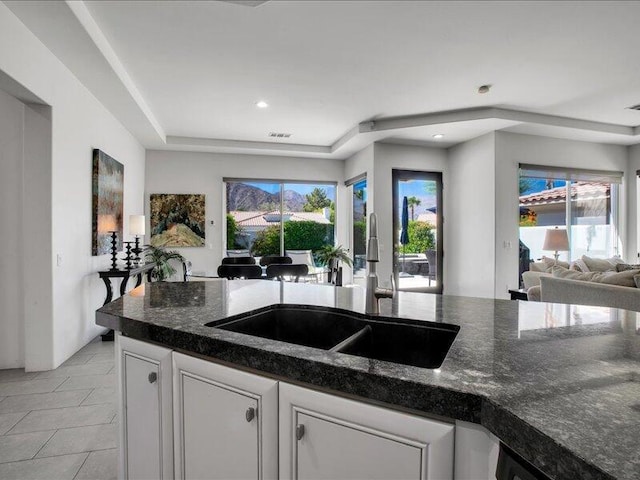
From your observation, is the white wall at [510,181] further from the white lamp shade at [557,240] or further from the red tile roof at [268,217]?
the red tile roof at [268,217]

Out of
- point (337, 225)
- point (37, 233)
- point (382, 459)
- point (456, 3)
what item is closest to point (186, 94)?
point (37, 233)

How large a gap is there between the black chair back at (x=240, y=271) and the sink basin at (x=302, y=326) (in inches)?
128

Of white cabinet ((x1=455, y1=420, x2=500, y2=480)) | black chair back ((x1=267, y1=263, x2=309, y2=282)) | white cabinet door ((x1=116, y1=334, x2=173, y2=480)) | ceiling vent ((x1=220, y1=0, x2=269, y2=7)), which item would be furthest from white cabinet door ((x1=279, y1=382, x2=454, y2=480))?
black chair back ((x1=267, y1=263, x2=309, y2=282))

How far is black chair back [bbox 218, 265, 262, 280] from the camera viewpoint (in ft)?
15.4

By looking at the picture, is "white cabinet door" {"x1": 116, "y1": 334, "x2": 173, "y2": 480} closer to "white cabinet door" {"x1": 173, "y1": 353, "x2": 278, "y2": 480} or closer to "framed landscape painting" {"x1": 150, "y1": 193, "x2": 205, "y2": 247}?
"white cabinet door" {"x1": 173, "y1": 353, "x2": 278, "y2": 480}

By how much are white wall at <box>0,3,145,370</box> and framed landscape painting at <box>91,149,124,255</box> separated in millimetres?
83

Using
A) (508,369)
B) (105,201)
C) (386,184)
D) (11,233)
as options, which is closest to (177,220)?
(105,201)

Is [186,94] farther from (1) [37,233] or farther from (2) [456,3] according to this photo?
(2) [456,3]

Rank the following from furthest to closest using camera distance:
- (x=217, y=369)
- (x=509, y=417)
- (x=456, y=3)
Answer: (x=456, y=3) < (x=217, y=369) < (x=509, y=417)

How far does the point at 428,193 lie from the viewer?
619 cm

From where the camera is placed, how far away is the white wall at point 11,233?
3.18 m

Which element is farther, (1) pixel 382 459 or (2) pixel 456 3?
(2) pixel 456 3

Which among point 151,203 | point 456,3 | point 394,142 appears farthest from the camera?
point 151,203

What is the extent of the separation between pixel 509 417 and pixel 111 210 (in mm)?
4872
